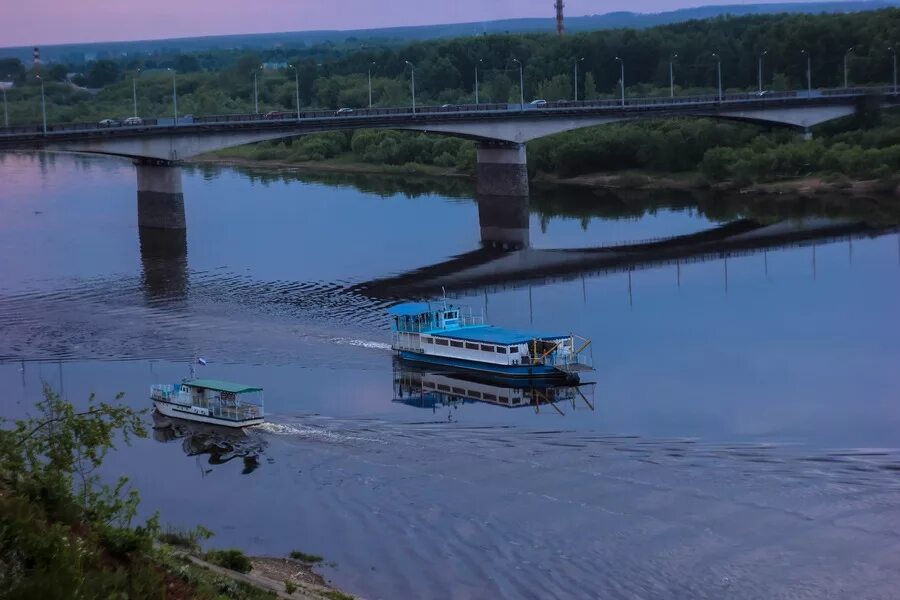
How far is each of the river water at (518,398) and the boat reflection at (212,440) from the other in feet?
0.25

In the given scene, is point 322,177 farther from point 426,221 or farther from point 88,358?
point 88,358

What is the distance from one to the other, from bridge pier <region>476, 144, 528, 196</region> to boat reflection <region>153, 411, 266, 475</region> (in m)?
44.1

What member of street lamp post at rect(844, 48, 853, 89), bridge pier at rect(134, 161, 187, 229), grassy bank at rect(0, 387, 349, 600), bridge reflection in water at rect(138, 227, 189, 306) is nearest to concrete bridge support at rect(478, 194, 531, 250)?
bridge reflection in water at rect(138, 227, 189, 306)

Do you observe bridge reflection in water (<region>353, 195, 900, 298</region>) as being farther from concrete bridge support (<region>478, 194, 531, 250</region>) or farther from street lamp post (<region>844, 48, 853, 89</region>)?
street lamp post (<region>844, 48, 853, 89</region>)

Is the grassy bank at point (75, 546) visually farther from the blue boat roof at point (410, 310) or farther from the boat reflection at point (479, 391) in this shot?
the blue boat roof at point (410, 310)

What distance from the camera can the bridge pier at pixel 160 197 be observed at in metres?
61.8

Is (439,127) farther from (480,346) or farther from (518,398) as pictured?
(518,398)

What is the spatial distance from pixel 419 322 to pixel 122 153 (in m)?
27.6

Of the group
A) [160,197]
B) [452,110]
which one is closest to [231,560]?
[160,197]

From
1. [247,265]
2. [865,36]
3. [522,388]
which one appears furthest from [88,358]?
[865,36]

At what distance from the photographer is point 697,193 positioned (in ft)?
252

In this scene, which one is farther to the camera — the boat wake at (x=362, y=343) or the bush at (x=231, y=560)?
the boat wake at (x=362, y=343)

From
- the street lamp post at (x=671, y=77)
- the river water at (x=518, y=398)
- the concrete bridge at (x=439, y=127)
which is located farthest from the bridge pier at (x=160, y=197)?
the street lamp post at (x=671, y=77)

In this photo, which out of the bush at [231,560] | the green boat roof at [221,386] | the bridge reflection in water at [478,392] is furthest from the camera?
the bridge reflection in water at [478,392]
